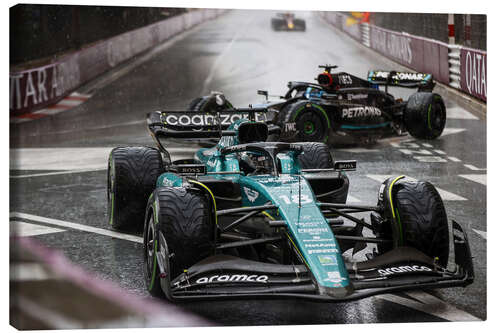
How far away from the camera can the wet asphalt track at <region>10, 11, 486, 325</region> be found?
682 centimetres

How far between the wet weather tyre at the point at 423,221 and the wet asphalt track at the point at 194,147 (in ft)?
1.40

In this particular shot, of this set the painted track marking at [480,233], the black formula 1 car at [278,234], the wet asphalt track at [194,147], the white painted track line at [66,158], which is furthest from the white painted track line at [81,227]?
the painted track marking at [480,233]

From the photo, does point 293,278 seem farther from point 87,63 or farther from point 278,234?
point 87,63

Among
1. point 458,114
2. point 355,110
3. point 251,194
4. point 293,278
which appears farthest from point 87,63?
point 293,278

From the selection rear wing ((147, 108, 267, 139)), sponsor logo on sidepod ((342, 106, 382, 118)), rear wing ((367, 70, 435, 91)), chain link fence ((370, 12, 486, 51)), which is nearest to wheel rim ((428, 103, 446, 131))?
rear wing ((367, 70, 435, 91))

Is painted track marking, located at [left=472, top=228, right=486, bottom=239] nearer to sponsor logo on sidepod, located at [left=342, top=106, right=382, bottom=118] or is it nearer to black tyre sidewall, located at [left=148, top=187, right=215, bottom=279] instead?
black tyre sidewall, located at [left=148, top=187, right=215, bottom=279]

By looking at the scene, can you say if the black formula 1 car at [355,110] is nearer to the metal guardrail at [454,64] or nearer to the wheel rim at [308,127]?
the wheel rim at [308,127]

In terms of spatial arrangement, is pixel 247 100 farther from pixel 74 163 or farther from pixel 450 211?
pixel 450 211

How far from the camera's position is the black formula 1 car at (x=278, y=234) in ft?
20.4

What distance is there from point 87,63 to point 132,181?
1373 cm

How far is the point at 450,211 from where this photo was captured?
9930 millimetres

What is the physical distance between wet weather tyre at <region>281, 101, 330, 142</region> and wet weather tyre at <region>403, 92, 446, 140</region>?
168 centimetres

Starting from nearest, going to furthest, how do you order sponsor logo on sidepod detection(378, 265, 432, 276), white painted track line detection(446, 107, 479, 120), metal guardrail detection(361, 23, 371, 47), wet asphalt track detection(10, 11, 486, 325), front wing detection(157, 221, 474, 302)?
front wing detection(157, 221, 474, 302) < sponsor logo on sidepod detection(378, 265, 432, 276) < wet asphalt track detection(10, 11, 486, 325) < white painted track line detection(446, 107, 479, 120) < metal guardrail detection(361, 23, 371, 47)

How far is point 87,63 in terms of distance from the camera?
21875 millimetres
